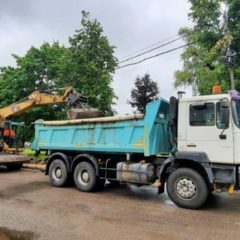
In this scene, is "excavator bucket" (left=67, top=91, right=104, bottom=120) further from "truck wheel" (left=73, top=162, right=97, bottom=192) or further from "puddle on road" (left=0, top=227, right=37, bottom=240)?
"puddle on road" (left=0, top=227, right=37, bottom=240)

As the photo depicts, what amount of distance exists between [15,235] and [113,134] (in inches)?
179

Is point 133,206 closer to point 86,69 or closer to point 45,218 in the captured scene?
point 45,218

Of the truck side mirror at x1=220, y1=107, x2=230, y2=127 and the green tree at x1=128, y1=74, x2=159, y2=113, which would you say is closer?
the truck side mirror at x1=220, y1=107, x2=230, y2=127

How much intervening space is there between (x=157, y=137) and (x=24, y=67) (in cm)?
1909

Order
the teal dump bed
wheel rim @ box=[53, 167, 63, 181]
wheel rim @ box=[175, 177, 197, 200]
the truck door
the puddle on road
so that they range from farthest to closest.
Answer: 1. wheel rim @ box=[53, 167, 63, 181]
2. the teal dump bed
3. wheel rim @ box=[175, 177, 197, 200]
4. the truck door
5. the puddle on road

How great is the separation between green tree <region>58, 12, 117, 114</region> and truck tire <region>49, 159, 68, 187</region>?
673 cm

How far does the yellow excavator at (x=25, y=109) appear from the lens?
524 inches

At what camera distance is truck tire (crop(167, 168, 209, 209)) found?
8383 millimetres

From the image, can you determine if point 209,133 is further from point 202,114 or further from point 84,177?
point 84,177

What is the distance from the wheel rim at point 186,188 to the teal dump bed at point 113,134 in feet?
3.51

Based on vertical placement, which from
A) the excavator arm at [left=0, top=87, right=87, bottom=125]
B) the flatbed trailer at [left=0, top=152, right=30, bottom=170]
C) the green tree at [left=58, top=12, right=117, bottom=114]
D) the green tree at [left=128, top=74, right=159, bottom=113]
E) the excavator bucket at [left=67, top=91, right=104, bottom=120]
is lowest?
the flatbed trailer at [left=0, top=152, right=30, bottom=170]

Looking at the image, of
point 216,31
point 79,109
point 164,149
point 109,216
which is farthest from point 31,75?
point 109,216

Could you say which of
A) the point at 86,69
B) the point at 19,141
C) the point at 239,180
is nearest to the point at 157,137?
the point at 239,180

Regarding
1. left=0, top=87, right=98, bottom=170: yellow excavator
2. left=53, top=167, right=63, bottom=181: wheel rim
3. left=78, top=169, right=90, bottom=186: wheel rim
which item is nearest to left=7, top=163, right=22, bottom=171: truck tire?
left=0, top=87, right=98, bottom=170: yellow excavator
